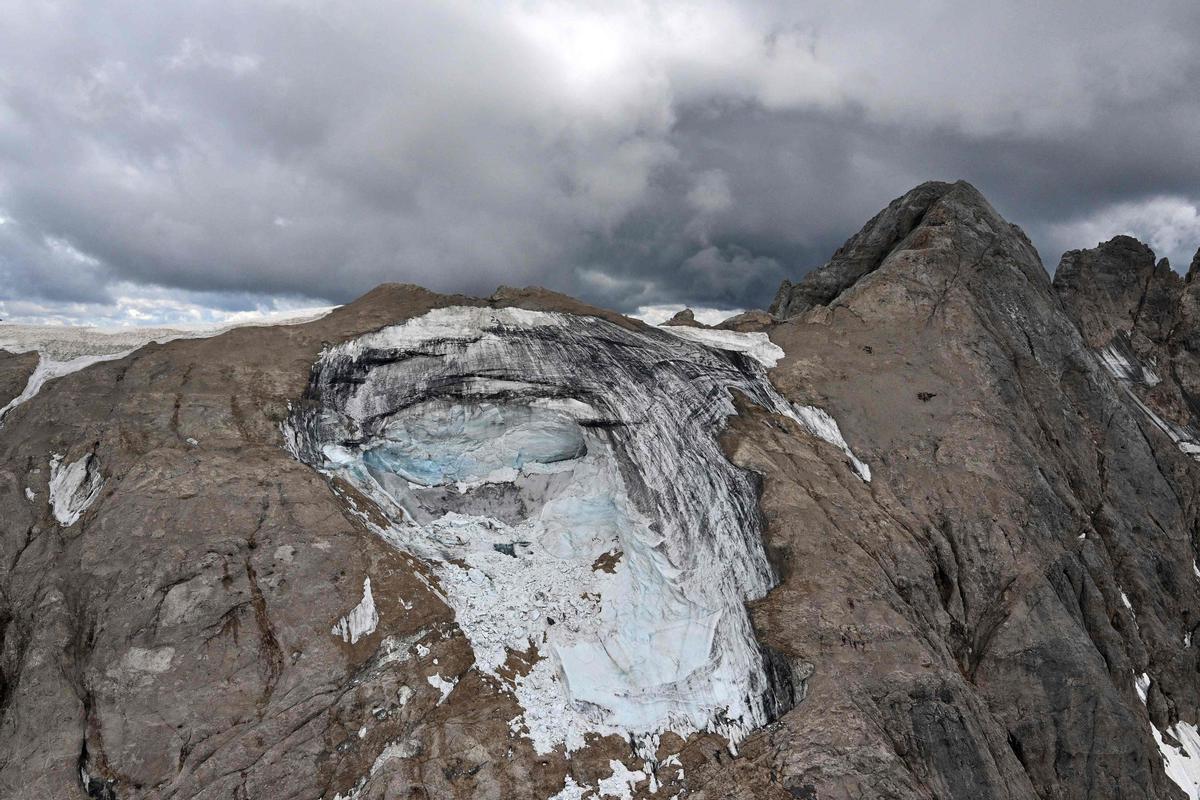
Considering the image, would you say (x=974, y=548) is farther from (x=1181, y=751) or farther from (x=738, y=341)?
(x=738, y=341)

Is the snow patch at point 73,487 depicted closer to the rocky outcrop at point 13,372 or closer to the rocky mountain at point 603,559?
the rocky mountain at point 603,559

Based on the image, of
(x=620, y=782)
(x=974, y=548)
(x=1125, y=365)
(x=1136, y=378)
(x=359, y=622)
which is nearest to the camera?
(x=620, y=782)

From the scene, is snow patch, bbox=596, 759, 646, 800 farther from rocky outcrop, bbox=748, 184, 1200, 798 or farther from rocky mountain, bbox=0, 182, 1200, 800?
rocky outcrop, bbox=748, 184, 1200, 798

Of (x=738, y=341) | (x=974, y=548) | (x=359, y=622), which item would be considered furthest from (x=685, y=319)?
(x=359, y=622)

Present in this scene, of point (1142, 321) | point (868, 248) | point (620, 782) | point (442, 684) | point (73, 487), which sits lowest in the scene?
point (620, 782)

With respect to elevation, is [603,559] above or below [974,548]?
below

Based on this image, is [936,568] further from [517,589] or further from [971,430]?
[517,589]

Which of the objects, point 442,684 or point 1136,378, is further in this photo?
point 1136,378

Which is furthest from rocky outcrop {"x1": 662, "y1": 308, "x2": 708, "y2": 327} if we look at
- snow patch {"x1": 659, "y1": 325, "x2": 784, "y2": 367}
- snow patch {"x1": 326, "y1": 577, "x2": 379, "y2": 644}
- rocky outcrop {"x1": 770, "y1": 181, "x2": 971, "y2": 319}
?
snow patch {"x1": 326, "y1": 577, "x2": 379, "y2": 644}

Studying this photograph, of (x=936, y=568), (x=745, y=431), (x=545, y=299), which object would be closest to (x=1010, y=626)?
(x=936, y=568)
